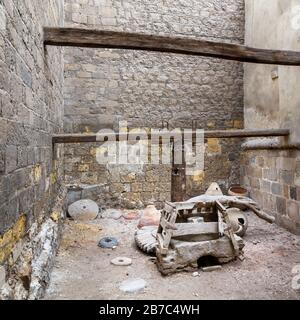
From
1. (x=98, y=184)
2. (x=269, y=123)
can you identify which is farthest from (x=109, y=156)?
(x=269, y=123)

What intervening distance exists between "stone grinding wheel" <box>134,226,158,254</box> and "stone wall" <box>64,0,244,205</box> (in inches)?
77.5

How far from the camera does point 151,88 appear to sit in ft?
20.0

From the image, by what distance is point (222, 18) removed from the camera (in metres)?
6.37

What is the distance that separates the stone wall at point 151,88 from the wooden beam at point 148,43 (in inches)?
112

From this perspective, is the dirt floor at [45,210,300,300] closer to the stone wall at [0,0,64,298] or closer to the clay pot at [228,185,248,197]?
the stone wall at [0,0,64,298]

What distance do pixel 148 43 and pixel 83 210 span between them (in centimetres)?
328

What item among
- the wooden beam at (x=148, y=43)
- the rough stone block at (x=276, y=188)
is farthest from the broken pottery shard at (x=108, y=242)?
the rough stone block at (x=276, y=188)

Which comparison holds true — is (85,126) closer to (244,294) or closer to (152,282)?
(152,282)

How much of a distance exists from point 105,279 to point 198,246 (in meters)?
1.00

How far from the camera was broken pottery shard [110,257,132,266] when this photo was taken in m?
3.32

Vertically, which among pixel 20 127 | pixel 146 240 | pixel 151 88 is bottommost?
pixel 146 240

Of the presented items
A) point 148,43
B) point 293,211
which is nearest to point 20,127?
point 148,43

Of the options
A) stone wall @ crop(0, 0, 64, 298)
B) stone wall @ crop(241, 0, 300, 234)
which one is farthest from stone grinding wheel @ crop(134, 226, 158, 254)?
stone wall @ crop(241, 0, 300, 234)

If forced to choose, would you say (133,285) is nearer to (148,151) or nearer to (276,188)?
(276,188)
